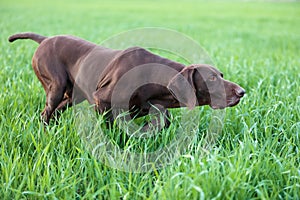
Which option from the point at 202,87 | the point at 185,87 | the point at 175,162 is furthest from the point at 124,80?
the point at 175,162

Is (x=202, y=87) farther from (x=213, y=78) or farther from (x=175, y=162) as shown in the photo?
(x=175, y=162)

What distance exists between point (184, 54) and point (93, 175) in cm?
355

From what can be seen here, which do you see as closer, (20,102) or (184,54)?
(20,102)

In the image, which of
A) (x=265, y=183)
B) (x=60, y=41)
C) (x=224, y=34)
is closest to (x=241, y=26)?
(x=224, y=34)

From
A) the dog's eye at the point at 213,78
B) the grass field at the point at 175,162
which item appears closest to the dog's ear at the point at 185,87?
the dog's eye at the point at 213,78

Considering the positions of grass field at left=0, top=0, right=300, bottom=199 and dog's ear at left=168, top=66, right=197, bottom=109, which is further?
dog's ear at left=168, top=66, right=197, bottom=109

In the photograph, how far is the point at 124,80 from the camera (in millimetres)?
2965

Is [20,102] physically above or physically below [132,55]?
below

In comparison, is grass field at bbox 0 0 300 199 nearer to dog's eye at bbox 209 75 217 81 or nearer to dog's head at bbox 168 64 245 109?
dog's head at bbox 168 64 245 109

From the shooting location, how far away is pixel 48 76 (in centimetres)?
344

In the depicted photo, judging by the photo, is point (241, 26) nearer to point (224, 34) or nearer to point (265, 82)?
point (224, 34)

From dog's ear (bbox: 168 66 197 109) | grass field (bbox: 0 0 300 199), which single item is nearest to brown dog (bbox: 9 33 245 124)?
dog's ear (bbox: 168 66 197 109)

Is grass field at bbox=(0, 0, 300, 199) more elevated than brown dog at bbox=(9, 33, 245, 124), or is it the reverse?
brown dog at bbox=(9, 33, 245, 124)

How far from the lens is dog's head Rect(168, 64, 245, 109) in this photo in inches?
111
